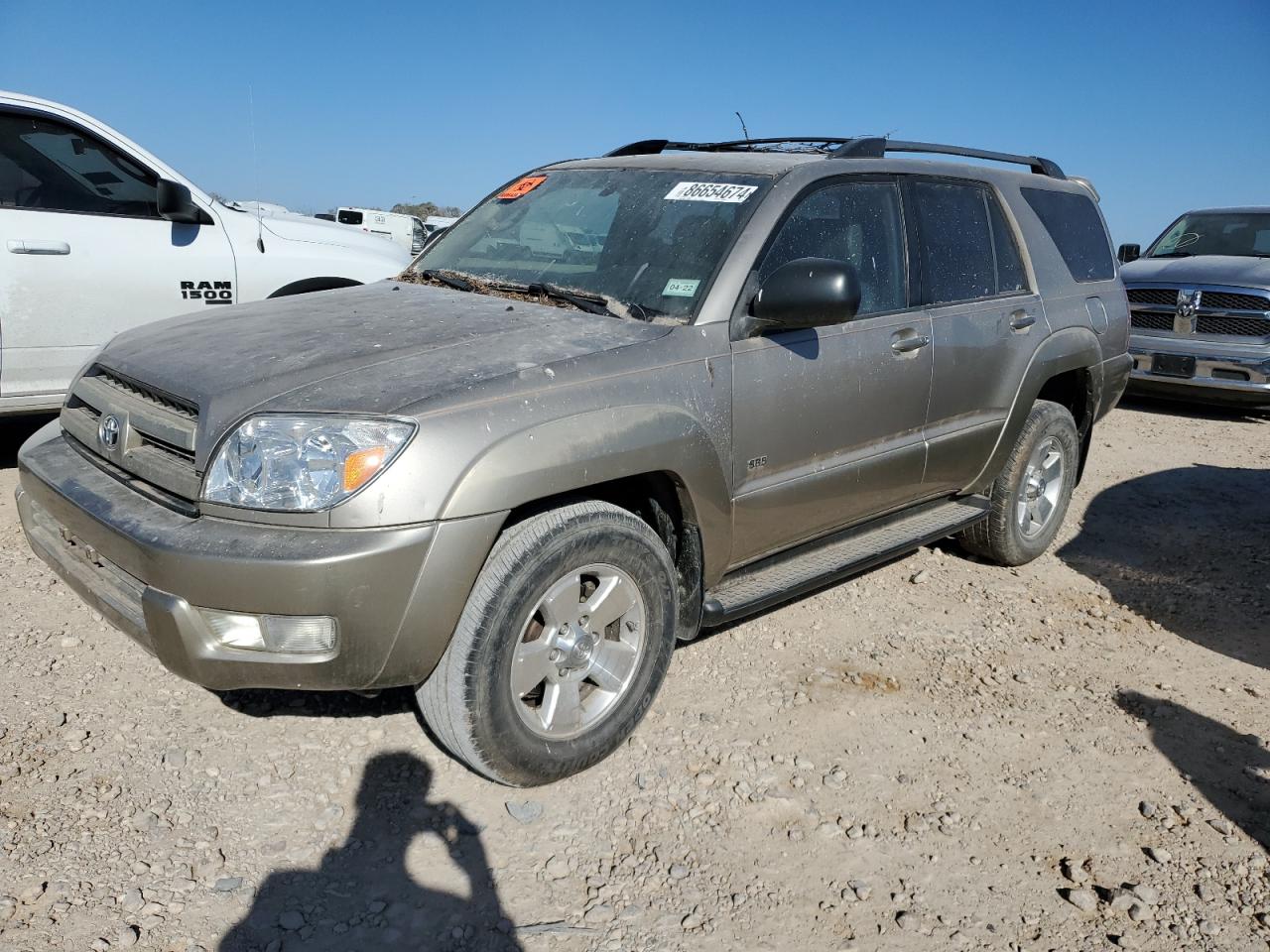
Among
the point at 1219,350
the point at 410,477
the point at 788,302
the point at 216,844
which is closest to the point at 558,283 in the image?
the point at 788,302

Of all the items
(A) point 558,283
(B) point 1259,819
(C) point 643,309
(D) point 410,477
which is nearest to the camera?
(D) point 410,477

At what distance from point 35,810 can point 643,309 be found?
87.2 inches

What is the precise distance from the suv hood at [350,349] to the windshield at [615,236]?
0.20m

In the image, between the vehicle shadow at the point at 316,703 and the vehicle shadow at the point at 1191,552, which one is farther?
the vehicle shadow at the point at 1191,552

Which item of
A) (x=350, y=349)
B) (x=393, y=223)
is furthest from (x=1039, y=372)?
(x=393, y=223)

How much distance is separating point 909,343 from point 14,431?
550 cm

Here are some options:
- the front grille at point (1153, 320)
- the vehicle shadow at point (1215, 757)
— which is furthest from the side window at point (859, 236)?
the front grille at point (1153, 320)

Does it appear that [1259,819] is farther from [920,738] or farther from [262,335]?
[262,335]

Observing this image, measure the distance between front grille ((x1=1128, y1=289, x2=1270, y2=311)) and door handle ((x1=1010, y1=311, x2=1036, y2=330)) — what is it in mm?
5417

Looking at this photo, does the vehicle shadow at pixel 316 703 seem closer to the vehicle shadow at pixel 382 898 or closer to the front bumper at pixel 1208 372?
the vehicle shadow at pixel 382 898

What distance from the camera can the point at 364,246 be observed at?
6145 mm

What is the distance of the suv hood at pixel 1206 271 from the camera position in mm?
8664

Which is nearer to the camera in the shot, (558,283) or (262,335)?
(262,335)

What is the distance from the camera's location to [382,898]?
2445 mm
